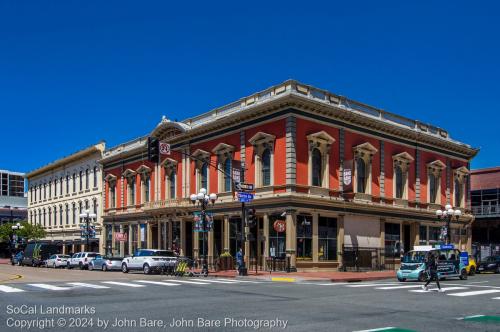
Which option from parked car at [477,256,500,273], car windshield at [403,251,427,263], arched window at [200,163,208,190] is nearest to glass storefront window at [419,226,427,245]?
parked car at [477,256,500,273]

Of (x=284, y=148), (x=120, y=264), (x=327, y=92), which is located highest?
(x=327, y=92)

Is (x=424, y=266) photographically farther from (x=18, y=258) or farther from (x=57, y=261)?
(x=18, y=258)

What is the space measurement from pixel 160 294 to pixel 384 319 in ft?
28.5

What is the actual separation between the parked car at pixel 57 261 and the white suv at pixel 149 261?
12787 millimetres

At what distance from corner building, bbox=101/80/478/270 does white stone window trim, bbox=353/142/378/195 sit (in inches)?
3.3

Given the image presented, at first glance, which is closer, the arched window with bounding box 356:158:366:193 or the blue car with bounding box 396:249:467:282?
the blue car with bounding box 396:249:467:282

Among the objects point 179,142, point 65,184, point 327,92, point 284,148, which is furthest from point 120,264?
point 65,184

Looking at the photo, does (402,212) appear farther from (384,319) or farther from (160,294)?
(384,319)

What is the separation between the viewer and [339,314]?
14.5m

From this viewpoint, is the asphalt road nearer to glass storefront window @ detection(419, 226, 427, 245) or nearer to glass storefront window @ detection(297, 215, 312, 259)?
glass storefront window @ detection(297, 215, 312, 259)

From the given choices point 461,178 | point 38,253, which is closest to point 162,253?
point 38,253

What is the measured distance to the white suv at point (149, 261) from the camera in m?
36.7

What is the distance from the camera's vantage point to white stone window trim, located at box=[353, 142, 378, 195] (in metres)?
40.8

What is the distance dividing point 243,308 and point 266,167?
23201mm
